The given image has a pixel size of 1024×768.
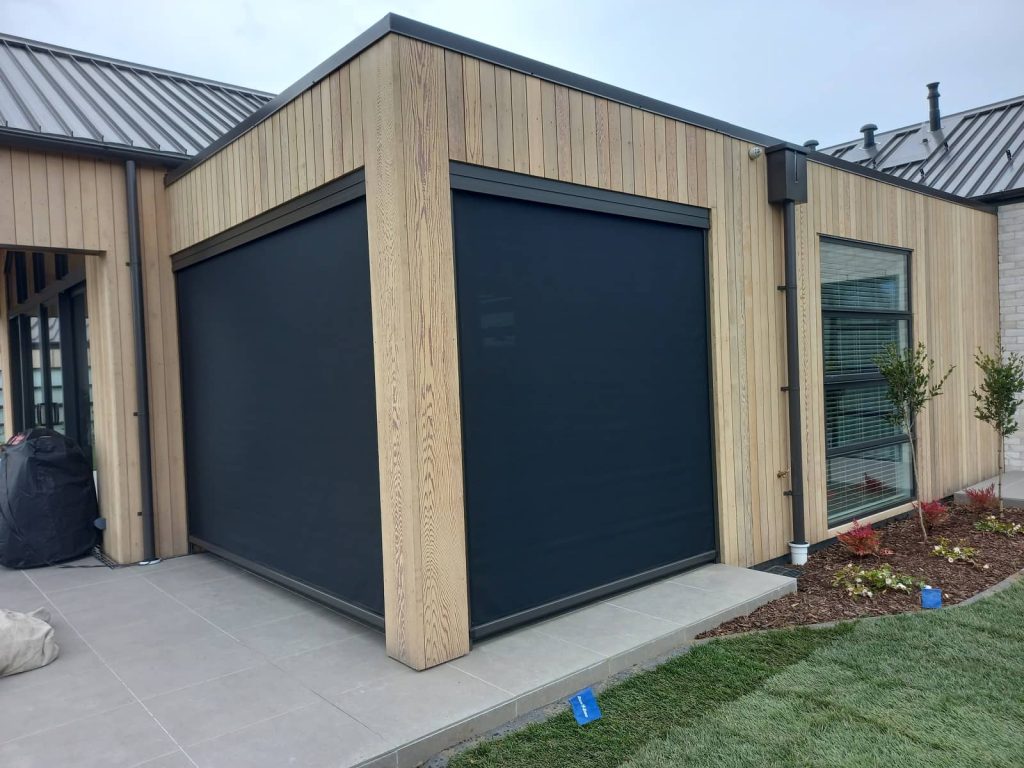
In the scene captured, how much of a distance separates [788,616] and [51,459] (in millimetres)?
5160

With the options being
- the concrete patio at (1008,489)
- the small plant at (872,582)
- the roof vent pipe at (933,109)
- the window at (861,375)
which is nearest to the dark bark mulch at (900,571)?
the small plant at (872,582)

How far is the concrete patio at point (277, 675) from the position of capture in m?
2.69

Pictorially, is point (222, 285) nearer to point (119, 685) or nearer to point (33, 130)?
point (33, 130)

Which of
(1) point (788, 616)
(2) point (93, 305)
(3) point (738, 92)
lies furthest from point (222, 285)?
(3) point (738, 92)

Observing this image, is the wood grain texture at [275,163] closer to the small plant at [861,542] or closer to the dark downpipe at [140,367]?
the dark downpipe at [140,367]

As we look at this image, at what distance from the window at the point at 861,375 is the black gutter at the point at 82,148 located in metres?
4.99

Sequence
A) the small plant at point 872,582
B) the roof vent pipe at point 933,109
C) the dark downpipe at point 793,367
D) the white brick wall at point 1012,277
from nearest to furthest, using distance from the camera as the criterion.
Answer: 1. the small plant at point 872,582
2. the dark downpipe at point 793,367
3. the white brick wall at point 1012,277
4. the roof vent pipe at point 933,109

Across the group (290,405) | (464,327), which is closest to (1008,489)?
(464,327)

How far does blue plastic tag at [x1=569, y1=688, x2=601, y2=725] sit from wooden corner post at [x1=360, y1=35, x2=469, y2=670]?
70 centimetres

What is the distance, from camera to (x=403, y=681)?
317cm

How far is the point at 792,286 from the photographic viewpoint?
5.25 meters

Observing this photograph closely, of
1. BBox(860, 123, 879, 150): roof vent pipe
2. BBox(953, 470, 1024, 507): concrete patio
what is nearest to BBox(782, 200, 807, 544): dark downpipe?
BBox(953, 470, 1024, 507): concrete patio

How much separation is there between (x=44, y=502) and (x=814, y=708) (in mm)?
5224

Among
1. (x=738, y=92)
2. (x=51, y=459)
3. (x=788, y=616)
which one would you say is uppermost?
(x=738, y=92)
